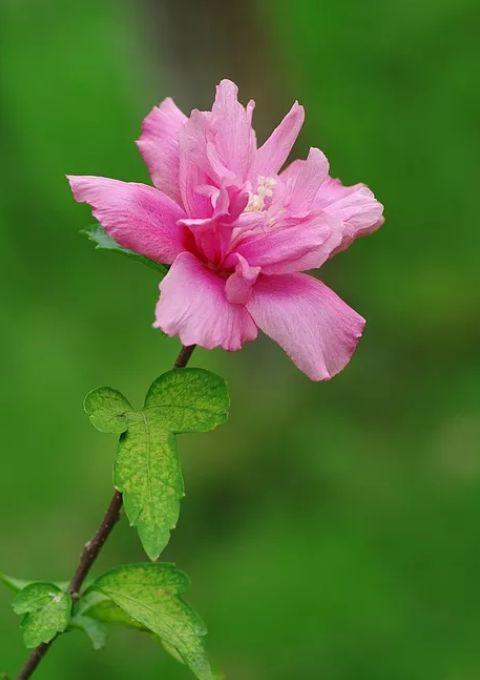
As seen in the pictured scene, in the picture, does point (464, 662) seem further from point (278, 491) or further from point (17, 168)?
point (17, 168)

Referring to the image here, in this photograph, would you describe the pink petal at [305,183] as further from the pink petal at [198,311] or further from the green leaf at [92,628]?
the green leaf at [92,628]

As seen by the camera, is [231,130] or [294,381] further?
[294,381]

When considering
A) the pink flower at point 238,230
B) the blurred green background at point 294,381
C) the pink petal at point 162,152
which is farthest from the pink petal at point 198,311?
the blurred green background at point 294,381

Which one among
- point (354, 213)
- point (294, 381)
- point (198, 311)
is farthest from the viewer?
point (294, 381)

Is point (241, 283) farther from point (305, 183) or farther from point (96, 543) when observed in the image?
point (96, 543)

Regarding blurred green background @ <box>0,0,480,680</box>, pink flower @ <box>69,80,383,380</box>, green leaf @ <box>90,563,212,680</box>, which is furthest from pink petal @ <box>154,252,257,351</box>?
blurred green background @ <box>0,0,480,680</box>

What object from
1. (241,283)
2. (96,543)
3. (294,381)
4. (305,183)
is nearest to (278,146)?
(305,183)
